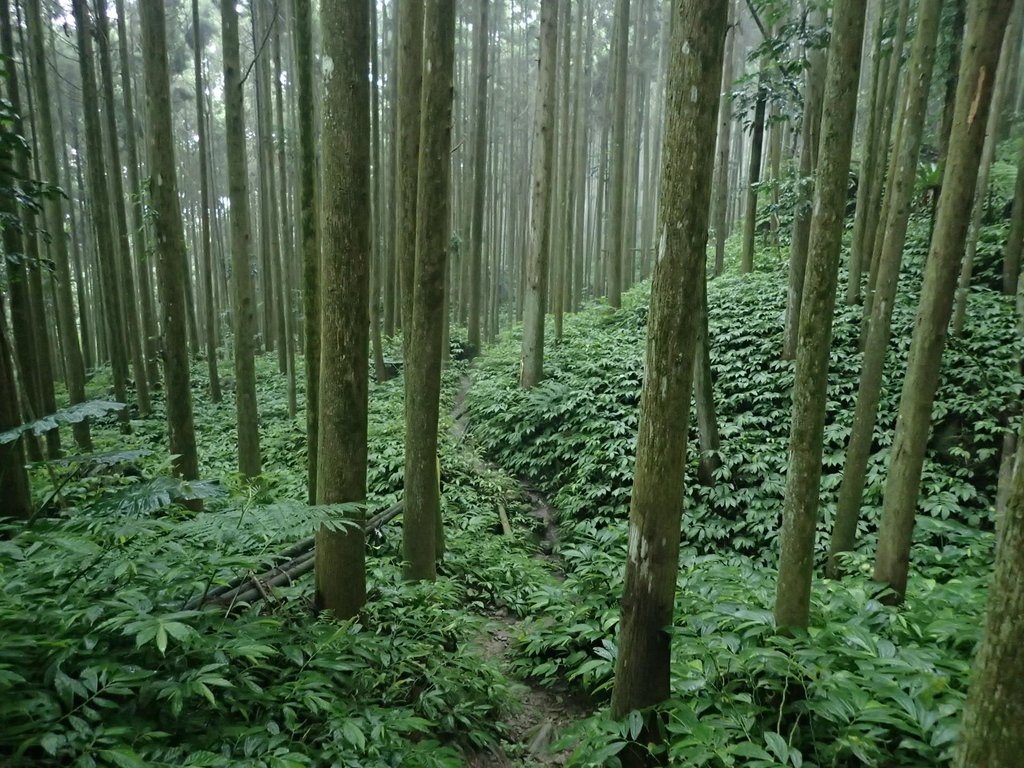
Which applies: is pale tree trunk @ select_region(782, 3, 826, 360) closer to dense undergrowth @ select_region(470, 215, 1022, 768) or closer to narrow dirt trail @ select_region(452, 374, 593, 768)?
dense undergrowth @ select_region(470, 215, 1022, 768)

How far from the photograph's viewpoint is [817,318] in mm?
2908

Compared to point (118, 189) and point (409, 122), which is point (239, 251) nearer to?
point (409, 122)

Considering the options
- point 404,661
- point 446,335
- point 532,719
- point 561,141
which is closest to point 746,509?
point 532,719

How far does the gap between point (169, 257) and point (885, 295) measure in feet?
21.6

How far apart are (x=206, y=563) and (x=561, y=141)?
14.8 metres

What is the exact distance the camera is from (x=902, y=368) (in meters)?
7.68

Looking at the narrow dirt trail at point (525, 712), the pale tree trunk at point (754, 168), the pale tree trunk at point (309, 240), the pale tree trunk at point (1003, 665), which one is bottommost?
the narrow dirt trail at point (525, 712)

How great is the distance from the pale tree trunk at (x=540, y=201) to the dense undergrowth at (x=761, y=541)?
2.58 feet

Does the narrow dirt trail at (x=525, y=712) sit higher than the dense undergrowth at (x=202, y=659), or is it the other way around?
the dense undergrowth at (x=202, y=659)

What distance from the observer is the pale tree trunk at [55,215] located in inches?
320

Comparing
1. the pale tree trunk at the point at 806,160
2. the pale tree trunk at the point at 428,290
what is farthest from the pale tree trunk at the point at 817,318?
the pale tree trunk at the point at 806,160

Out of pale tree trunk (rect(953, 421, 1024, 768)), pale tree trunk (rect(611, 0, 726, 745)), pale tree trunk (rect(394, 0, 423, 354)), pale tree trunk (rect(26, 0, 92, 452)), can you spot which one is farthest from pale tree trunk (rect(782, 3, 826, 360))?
pale tree trunk (rect(26, 0, 92, 452))

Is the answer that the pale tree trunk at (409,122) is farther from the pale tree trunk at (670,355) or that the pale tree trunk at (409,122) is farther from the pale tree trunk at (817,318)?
the pale tree trunk at (817,318)

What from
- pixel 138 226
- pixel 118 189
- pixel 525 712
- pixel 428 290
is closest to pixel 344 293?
pixel 428 290
